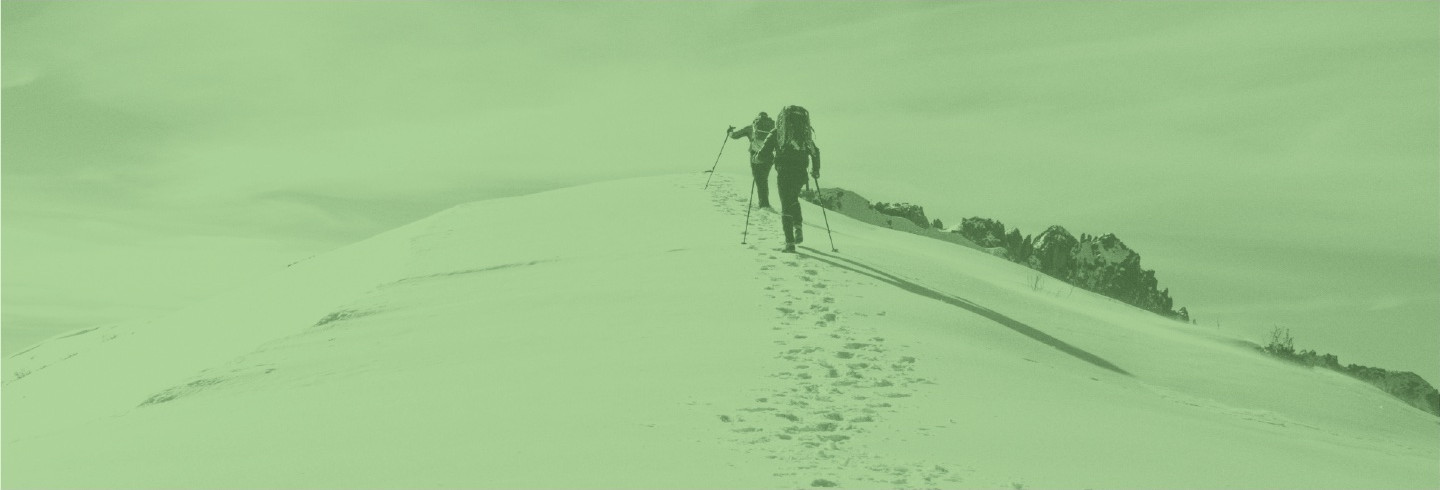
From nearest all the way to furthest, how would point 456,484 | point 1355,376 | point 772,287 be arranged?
point 456,484
point 772,287
point 1355,376

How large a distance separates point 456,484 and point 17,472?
3.10 m

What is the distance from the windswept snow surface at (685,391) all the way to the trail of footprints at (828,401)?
27mm

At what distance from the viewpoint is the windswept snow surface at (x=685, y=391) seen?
6883 millimetres

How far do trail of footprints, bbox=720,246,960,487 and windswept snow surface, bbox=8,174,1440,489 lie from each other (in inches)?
1.1

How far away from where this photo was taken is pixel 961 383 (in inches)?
347

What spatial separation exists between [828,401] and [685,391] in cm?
96

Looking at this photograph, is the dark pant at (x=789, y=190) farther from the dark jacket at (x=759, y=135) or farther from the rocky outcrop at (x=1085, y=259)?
the rocky outcrop at (x=1085, y=259)

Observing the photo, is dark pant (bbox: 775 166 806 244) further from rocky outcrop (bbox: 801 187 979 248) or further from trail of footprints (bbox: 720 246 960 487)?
rocky outcrop (bbox: 801 187 979 248)

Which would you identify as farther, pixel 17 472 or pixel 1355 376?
pixel 1355 376

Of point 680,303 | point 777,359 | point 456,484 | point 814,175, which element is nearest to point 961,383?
point 777,359

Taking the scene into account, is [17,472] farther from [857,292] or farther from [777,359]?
[857,292]

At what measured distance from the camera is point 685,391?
26.7ft

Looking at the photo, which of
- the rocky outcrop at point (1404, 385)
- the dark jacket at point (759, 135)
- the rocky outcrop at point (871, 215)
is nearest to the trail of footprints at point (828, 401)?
the dark jacket at point (759, 135)

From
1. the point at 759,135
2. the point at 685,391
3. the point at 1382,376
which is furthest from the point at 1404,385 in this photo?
the point at 685,391
